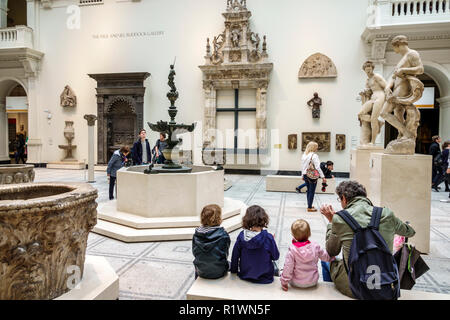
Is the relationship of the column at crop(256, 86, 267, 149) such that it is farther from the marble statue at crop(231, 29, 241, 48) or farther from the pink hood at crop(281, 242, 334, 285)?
the pink hood at crop(281, 242, 334, 285)

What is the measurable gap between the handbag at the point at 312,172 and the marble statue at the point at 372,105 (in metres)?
2.64

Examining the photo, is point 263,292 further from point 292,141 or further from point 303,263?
point 292,141

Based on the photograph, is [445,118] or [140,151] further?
[445,118]

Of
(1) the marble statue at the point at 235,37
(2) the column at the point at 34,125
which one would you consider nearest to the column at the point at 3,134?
(2) the column at the point at 34,125

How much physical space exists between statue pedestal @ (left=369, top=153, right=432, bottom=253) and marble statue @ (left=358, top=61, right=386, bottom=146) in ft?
12.3

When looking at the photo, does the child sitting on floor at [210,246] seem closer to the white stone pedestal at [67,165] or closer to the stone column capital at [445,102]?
the stone column capital at [445,102]

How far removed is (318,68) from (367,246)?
1169cm

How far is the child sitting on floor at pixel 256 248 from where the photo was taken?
246 cm

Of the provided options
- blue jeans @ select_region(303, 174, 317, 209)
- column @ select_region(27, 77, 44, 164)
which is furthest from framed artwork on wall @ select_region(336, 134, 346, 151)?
column @ select_region(27, 77, 44, 164)

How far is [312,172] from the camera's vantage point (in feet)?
Answer: 20.2

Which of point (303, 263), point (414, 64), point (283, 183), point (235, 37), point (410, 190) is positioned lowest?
point (283, 183)

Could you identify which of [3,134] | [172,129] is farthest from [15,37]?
[172,129]

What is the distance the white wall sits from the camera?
12352 mm
